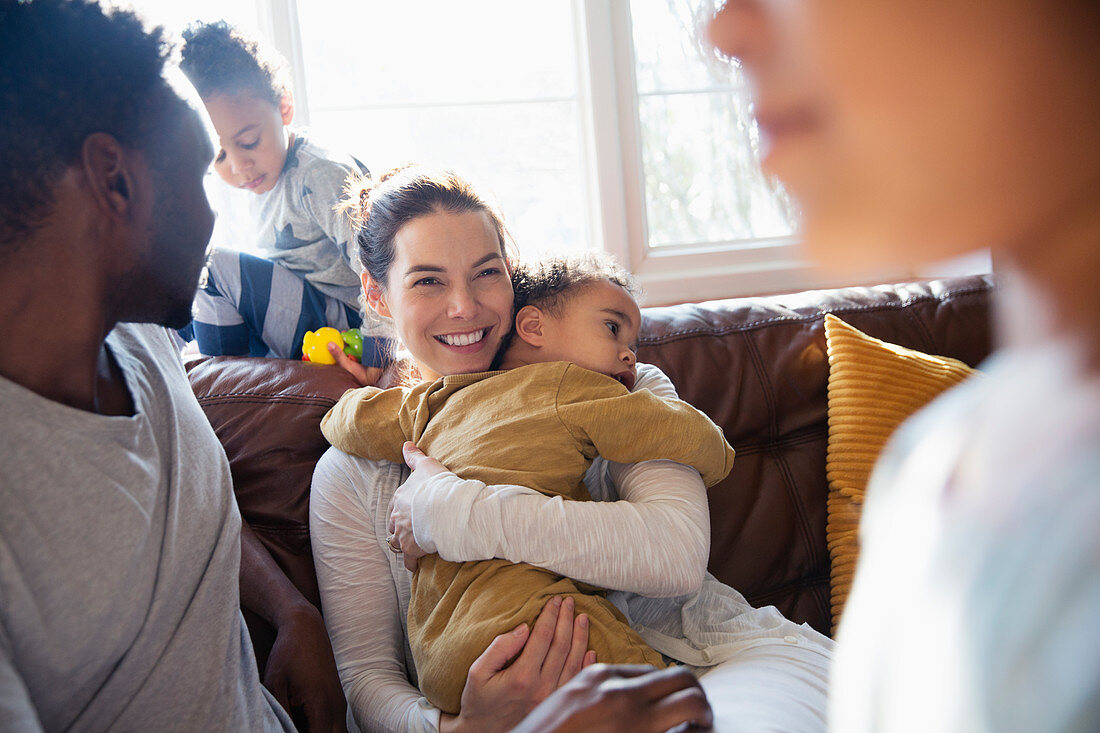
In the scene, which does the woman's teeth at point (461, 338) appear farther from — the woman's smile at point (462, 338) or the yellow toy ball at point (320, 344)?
the yellow toy ball at point (320, 344)

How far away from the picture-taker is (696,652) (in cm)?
119

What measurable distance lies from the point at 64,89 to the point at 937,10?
2.48 ft

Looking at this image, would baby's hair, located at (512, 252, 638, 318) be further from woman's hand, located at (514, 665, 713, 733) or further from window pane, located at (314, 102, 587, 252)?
window pane, located at (314, 102, 587, 252)

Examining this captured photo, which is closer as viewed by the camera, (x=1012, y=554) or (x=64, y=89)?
(x=1012, y=554)

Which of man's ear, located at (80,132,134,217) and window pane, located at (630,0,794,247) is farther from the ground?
window pane, located at (630,0,794,247)

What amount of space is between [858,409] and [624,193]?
4.78 ft

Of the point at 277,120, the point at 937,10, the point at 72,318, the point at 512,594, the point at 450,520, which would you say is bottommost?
the point at 512,594

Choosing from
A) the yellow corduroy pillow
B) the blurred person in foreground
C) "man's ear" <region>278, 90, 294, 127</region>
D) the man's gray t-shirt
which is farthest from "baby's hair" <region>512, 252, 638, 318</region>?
"man's ear" <region>278, 90, 294, 127</region>

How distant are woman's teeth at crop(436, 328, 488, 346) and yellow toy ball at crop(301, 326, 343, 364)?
52cm

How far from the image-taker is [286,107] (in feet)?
7.45

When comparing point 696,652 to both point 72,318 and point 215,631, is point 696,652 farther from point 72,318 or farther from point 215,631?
point 72,318

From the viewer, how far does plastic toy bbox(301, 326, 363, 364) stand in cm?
186

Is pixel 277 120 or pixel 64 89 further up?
pixel 277 120

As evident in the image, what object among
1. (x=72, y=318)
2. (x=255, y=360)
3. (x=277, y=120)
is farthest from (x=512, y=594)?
(x=277, y=120)
